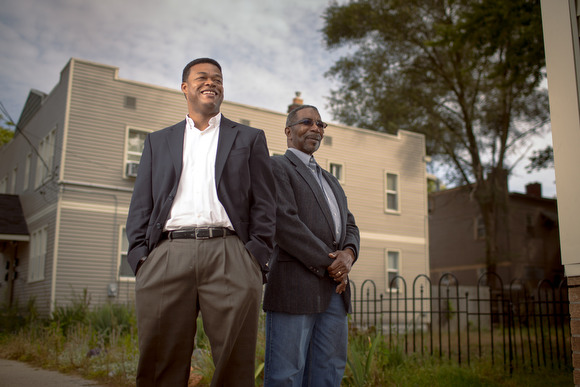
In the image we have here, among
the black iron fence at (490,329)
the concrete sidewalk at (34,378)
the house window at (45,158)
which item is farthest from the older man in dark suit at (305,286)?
the house window at (45,158)

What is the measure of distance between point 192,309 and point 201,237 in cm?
33

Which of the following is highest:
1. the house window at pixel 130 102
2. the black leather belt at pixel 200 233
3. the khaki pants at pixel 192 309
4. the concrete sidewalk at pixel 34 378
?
the house window at pixel 130 102

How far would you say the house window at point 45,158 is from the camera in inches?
666

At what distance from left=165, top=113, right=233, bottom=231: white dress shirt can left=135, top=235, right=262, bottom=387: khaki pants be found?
0.11m

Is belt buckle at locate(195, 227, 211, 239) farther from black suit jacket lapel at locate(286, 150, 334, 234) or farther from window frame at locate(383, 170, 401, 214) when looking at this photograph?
window frame at locate(383, 170, 401, 214)

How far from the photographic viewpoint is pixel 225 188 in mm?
2738

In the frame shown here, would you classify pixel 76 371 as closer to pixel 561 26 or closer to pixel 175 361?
pixel 175 361

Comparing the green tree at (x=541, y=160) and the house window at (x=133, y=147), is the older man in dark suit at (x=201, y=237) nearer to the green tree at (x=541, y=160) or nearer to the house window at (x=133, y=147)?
the house window at (x=133, y=147)

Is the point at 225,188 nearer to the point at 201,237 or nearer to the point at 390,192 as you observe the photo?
the point at 201,237

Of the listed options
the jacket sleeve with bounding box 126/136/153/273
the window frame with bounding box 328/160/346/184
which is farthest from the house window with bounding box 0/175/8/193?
the jacket sleeve with bounding box 126/136/153/273

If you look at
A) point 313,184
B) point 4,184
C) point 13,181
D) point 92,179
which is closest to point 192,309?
point 313,184

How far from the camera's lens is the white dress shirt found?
2.67m

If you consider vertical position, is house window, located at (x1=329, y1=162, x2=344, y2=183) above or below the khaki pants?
above

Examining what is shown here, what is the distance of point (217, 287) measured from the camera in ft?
8.36
